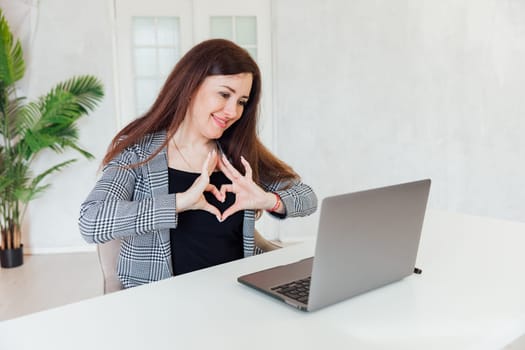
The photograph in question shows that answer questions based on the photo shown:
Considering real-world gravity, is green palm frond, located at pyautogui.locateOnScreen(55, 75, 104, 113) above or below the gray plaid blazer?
above

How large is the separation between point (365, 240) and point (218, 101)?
28.5 inches

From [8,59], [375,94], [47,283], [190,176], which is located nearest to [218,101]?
[190,176]

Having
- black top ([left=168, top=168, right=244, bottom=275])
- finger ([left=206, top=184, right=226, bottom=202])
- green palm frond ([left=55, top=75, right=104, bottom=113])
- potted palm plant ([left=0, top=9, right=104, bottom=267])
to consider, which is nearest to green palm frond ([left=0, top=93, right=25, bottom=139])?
potted palm plant ([left=0, top=9, right=104, bottom=267])

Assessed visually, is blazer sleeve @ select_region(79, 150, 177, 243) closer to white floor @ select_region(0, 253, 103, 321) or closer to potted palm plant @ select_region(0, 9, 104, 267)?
white floor @ select_region(0, 253, 103, 321)

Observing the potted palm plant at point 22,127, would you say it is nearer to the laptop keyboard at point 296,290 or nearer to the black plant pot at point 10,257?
the black plant pot at point 10,257

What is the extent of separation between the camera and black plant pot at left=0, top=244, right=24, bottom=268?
3.75m

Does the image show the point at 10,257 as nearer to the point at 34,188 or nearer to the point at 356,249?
the point at 34,188

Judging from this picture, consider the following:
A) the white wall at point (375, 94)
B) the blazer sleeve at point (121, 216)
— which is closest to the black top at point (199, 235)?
the blazer sleeve at point (121, 216)

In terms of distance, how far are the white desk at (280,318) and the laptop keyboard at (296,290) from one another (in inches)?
1.3

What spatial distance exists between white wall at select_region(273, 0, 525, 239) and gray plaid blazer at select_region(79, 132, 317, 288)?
7.95ft

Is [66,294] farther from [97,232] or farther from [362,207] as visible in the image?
[362,207]

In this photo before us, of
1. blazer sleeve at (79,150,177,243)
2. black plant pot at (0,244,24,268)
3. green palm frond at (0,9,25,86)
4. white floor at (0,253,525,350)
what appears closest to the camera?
blazer sleeve at (79,150,177,243)

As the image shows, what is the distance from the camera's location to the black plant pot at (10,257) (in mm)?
3754

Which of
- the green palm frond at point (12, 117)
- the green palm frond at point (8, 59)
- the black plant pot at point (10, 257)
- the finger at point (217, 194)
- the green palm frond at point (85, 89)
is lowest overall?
the black plant pot at point (10, 257)
